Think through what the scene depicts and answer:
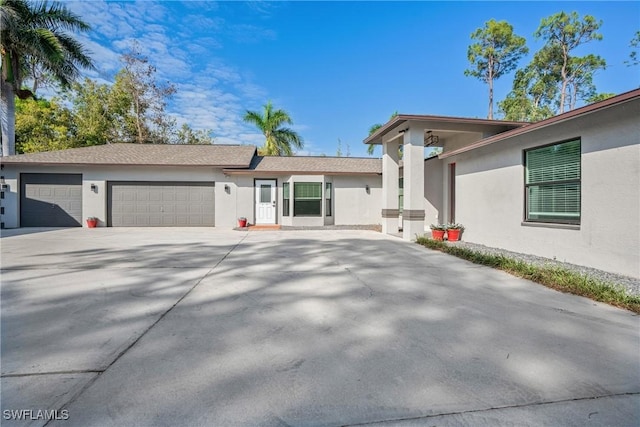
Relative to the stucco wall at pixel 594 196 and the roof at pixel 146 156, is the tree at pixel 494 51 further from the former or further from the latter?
the roof at pixel 146 156

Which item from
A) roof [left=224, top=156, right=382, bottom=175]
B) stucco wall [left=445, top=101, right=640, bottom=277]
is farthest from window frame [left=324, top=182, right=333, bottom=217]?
stucco wall [left=445, top=101, right=640, bottom=277]

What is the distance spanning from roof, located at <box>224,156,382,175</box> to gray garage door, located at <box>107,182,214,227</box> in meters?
2.35

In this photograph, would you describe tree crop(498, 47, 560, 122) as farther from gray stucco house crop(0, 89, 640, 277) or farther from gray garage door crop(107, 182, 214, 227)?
gray garage door crop(107, 182, 214, 227)

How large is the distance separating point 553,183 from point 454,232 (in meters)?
3.31

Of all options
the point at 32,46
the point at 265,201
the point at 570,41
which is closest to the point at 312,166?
the point at 265,201

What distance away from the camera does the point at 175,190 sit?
546 inches

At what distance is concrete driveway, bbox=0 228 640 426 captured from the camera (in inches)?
70.1

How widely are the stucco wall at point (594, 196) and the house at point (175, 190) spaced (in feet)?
25.1

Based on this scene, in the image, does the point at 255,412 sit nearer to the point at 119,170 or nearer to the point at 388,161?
the point at 388,161

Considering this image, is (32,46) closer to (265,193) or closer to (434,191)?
(265,193)

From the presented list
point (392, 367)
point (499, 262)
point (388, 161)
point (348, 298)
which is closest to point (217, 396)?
point (392, 367)

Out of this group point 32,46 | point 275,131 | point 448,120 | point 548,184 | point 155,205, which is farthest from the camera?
point 275,131

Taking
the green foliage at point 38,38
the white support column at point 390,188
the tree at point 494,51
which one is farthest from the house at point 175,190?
the tree at point 494,51

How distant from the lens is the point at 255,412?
1738 millimetres
